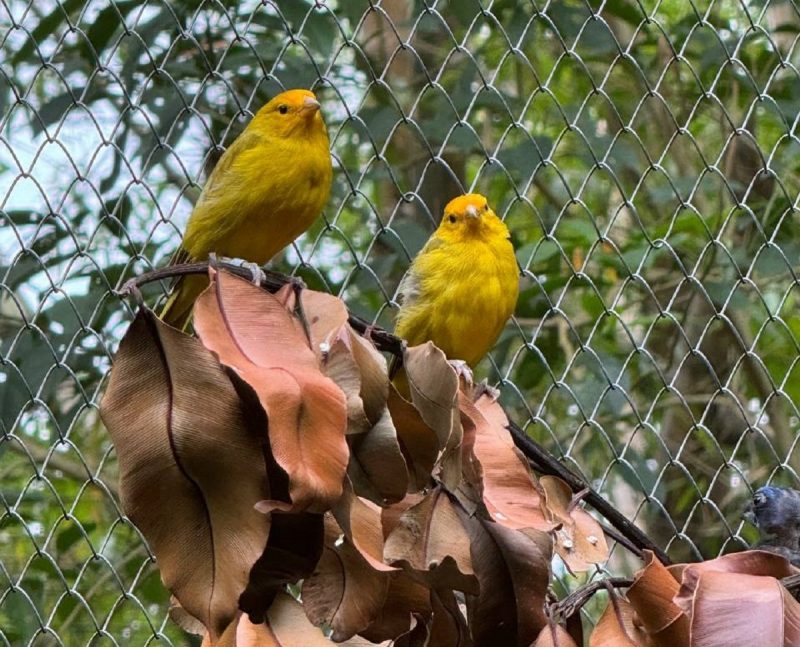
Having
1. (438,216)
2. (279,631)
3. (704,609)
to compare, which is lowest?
(438,216)

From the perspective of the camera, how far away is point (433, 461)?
1.59 m

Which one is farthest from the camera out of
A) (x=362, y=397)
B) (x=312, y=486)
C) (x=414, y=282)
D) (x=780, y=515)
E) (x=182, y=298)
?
(x=414, y=282)

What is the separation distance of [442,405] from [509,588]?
0.67 ft

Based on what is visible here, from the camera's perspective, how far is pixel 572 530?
5.91ft

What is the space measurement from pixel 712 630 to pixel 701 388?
12.8 ft

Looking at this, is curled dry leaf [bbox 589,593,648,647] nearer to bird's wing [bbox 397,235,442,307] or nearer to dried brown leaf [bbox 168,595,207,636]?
dried brown leaf [bbox 168,595,207,636]

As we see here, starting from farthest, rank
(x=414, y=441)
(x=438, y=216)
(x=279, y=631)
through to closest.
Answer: (x=438, y=216), (x=414, y=441), (x=279, y=631)

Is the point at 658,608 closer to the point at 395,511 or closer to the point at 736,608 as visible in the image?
the point at 736,608

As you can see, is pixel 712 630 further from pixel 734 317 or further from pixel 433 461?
pixel 734 317

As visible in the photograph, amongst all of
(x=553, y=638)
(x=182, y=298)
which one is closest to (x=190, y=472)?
(x=553, y=638)

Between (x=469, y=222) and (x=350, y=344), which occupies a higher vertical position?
(x=350, y=344)

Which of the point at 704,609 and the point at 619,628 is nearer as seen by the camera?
the point at 704,609

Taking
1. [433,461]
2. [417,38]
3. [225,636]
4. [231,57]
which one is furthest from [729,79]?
[225,636]

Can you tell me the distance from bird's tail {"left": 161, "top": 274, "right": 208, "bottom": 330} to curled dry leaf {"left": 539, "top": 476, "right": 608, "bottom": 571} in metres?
1.32
